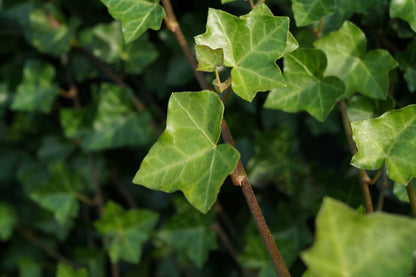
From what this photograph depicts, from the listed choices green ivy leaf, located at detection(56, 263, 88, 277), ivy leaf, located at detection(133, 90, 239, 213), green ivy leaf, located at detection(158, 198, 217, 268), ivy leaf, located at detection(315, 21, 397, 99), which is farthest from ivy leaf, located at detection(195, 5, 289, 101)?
green ivy leaf, located at detection(56, 263, 88, 277)

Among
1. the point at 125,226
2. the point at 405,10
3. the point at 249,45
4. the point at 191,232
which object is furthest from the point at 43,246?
the point at 405,10

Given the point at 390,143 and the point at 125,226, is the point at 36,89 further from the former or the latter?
the point at 390,143

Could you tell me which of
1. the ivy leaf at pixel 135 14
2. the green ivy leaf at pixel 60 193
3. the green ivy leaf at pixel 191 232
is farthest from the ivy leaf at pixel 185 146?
the green ivy leaf at pixel 60 193

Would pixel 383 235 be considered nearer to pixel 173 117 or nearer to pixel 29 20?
pixel 173 117

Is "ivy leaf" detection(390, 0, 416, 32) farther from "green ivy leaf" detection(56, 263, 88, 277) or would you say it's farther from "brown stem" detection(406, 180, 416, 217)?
"green ivy leaf" detection(56, 263, 88, 277)

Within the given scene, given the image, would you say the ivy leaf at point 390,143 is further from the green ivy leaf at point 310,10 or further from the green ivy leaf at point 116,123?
the green ivy leaf at point 116,123

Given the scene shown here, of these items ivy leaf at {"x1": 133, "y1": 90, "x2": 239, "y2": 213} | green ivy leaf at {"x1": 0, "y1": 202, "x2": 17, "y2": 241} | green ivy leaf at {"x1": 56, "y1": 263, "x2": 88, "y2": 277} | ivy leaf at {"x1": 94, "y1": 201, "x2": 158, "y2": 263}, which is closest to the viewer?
ivy leaf at {"x1": 133, "y1": 90, "x2": 239, "y2": 213}

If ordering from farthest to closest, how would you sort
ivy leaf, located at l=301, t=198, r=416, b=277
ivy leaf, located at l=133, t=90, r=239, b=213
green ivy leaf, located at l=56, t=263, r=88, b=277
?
1. green ivy leaf, located at l=56, t=263, r=88, b=277
2. ivy leaf, located at l=133, t=90, r=239, b=213
3. ivy leaf, located at l=301, t=198, r=416, b=277
